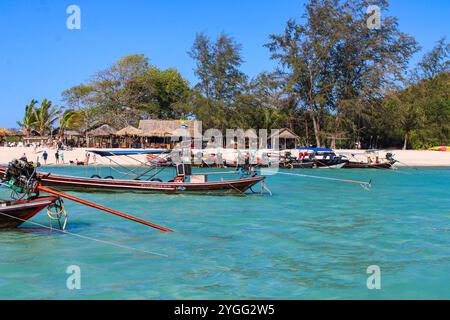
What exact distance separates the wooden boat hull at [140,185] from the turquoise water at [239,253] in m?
0.57

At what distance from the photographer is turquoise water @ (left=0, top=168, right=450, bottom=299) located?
9.16m

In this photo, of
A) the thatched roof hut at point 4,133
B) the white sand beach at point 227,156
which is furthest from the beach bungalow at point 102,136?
the thatched roof hut at point 4,133

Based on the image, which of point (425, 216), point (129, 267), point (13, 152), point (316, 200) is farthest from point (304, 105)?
point (129, 267)

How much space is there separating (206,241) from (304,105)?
38.7 metres

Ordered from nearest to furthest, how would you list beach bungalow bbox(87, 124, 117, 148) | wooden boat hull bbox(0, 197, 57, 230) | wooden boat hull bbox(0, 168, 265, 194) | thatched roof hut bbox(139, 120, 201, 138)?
wooden boat hull bbox(0, 197, 57, 230), wooden boat hull bbox(0, 168, 265, 194), thatched roof hut bbox(139, 120, 201, 138), beach bungalow bbox(87, 124, 117, 148)

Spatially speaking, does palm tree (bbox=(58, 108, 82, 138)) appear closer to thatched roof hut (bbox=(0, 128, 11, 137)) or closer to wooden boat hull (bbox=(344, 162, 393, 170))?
thatched roof hut (bbox=(0, 128, 11, 137))

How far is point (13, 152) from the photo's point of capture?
4141cm

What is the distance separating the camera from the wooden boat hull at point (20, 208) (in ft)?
39.2

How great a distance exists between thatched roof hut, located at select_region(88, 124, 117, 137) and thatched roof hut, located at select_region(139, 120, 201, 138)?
2.99m

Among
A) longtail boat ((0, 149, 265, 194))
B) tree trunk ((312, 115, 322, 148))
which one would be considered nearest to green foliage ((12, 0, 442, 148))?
tree trunk ((312, 115, 322, 148))

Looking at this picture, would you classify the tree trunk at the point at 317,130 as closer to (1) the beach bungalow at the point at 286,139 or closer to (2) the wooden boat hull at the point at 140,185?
(1) the beach bungalow at the point at 286,139

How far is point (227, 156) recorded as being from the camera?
40.4 m

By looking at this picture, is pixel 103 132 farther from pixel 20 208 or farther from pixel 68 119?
pixel 20 208
